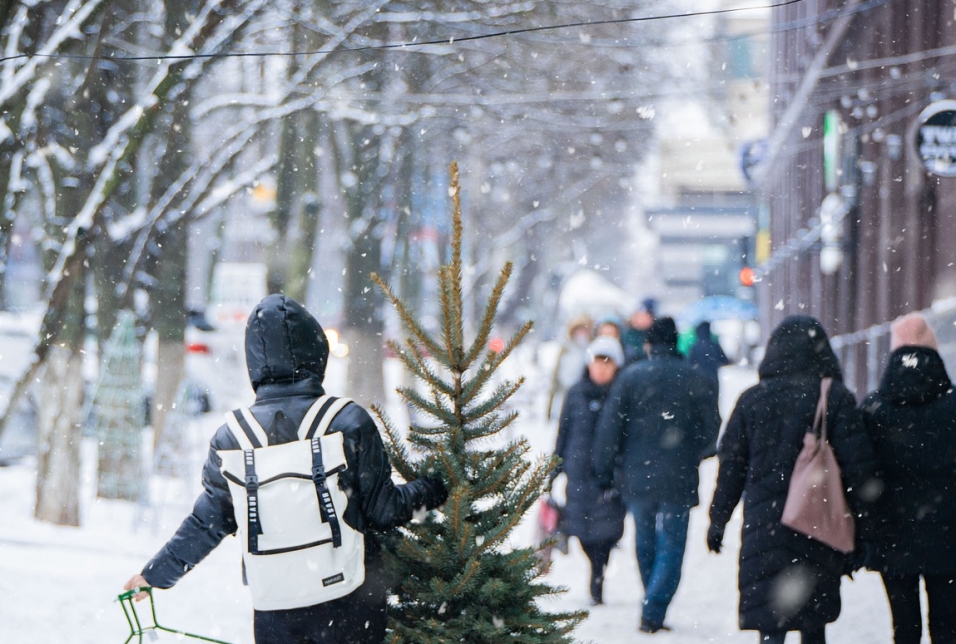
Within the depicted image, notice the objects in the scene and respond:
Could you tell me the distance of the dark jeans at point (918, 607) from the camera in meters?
5.34

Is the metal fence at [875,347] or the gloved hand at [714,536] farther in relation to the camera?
the metal fence at [875,347]

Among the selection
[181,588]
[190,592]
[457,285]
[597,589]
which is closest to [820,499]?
[457,285]

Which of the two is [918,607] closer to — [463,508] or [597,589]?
[463,508]

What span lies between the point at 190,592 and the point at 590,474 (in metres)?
2.91

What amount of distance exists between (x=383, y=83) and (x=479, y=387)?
1458 centimetres

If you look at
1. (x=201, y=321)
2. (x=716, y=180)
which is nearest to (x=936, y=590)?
(x=201, y=321)

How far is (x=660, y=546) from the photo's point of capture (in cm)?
703

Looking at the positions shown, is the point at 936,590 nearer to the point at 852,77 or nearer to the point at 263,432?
the point at 263,432

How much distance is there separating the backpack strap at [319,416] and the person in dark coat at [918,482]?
2.73 metres

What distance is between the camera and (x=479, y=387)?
4.20m

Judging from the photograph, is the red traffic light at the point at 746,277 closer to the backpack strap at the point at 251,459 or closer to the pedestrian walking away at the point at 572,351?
the pedestrian walking away at the point at 572,351

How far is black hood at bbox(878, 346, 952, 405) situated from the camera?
535cm

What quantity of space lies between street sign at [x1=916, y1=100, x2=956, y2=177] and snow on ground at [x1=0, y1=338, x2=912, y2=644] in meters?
4.05

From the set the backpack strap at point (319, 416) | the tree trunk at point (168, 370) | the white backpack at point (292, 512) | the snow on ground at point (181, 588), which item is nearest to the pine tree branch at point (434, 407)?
the backpack strap at point (319, 416)
